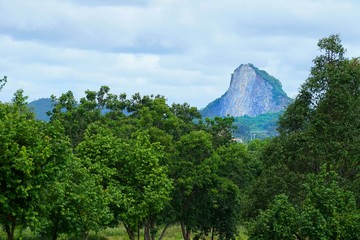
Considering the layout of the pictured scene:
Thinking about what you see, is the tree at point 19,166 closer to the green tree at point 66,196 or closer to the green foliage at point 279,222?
the green tree at point 66,196

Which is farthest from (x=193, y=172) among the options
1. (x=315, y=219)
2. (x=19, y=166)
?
(x=19, y=166)

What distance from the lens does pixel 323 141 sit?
104 feet

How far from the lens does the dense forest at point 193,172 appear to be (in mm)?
18859

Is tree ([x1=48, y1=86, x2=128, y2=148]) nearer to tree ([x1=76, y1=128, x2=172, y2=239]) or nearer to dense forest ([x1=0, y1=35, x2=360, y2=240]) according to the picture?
dense forest ([x1=0, y1=35, x2=360, y2=240])

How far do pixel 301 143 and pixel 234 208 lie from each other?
13966 millimetres

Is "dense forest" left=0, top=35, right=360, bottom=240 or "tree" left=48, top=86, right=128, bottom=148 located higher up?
"tree" left=48, top=86, right=128, bottom=148

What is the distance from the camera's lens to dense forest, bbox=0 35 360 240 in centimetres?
1886

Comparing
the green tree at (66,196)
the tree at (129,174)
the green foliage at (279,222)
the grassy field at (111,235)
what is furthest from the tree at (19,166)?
the grassy field at (111,235)

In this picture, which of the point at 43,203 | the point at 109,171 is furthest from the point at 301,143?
the point at 43,203

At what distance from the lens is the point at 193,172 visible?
3784 centimetres

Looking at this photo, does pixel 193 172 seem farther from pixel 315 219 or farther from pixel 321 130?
pixel 315 219

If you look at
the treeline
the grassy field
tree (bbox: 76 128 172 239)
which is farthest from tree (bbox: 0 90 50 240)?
the grassy field

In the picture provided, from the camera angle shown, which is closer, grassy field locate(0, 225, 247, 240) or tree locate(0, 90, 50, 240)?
tree locate(0, 90, 50, 240)

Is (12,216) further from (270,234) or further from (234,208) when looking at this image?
(234,208)
